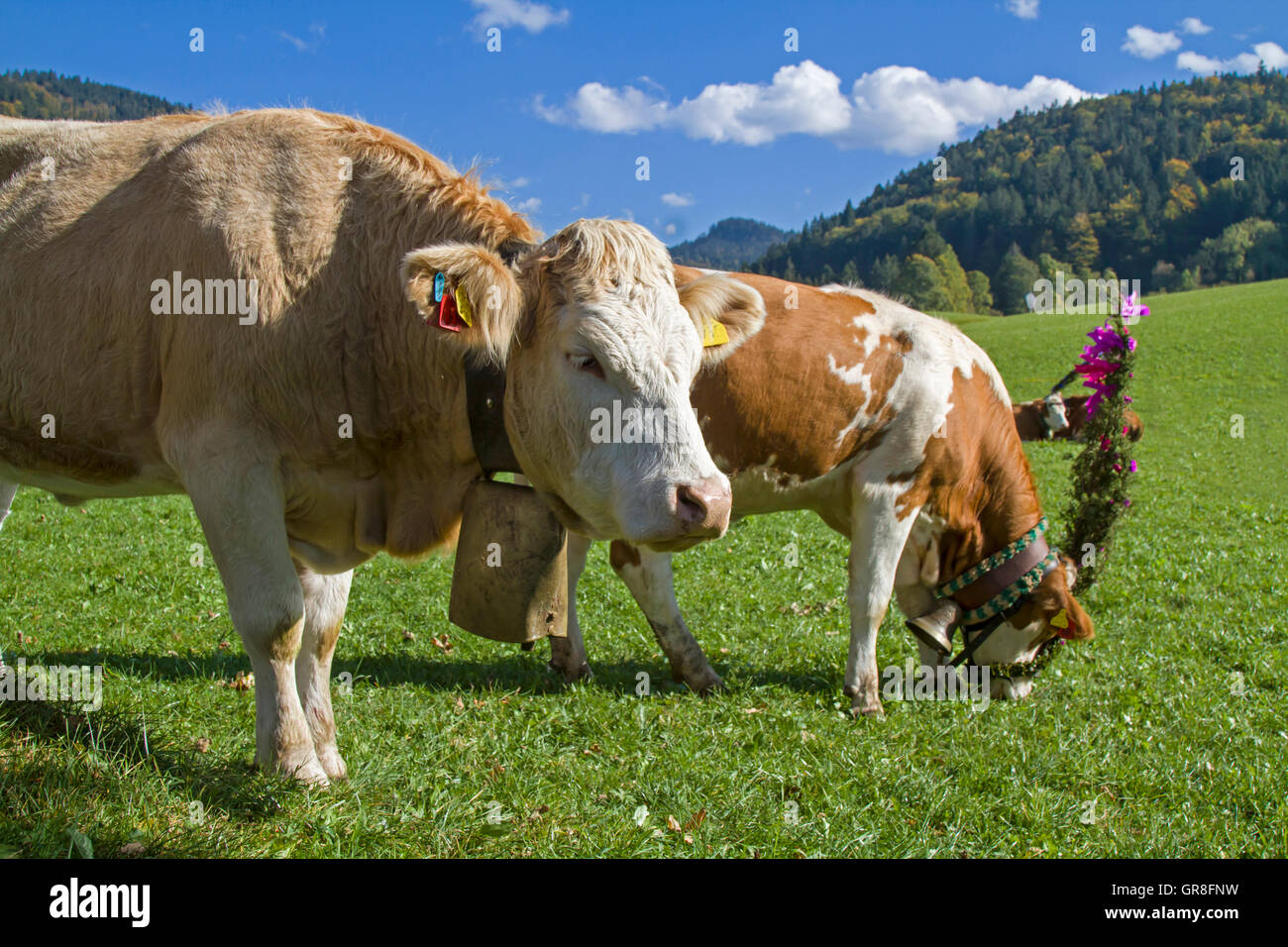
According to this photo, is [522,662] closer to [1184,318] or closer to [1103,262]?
[1184,318]

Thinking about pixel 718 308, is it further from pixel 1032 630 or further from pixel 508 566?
pixel 1032 630

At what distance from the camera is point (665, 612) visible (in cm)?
664

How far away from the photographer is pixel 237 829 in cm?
341

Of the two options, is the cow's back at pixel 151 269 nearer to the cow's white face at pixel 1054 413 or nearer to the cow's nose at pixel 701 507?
the cow's nose at pixel 701 507

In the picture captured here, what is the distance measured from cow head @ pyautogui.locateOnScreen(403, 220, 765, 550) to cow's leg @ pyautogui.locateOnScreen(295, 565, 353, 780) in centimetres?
135

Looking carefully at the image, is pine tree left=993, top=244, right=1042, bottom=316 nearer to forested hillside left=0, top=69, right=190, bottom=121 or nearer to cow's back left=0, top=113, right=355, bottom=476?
forested hillside left=0, top=69, right=190, bottom=121

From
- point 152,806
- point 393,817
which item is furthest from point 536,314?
point 152,806

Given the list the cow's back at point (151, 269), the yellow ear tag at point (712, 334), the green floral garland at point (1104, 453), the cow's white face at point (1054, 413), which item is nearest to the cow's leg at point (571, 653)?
the yellow ear tag at point (712, 334)

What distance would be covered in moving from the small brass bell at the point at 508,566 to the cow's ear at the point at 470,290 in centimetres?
70

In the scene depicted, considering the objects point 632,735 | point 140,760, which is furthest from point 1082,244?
point 140,760

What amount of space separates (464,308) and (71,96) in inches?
5538

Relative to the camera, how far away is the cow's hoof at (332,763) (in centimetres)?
424

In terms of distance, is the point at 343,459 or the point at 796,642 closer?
the point at 343,459
